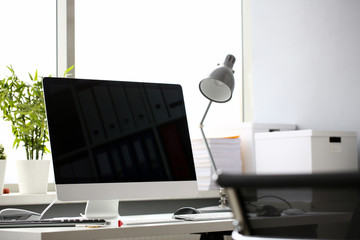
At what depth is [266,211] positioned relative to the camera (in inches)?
44.3

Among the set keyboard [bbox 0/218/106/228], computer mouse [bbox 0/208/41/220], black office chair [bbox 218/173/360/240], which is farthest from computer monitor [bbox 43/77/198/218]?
black office chair [bbox 218/173/360/240]

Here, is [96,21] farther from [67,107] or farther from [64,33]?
[67,107]

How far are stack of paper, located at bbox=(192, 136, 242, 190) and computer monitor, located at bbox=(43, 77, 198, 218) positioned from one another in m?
0.75

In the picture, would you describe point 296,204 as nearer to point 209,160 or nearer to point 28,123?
point 28,123

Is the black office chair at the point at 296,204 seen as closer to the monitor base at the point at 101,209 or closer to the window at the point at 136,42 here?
the monitor base at the point at 101,209

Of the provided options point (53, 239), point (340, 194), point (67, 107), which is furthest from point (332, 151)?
point (340, 194)

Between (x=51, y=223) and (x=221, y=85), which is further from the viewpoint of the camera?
(x=221, y=85)

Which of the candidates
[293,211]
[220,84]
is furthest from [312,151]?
[293,211]

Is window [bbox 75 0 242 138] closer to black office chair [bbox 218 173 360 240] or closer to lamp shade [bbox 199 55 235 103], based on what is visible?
lamp shade [bbox 199 55 235 103]

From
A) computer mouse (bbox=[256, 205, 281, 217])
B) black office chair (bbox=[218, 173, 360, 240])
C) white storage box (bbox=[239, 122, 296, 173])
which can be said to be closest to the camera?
black office chair (bbox=[218, 173, 360, 240])

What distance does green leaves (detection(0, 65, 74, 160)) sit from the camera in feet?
7.68

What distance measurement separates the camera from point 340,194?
38.0 inches

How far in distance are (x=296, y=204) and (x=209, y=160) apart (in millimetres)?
1776

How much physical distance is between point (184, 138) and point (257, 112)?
52.4 inches
